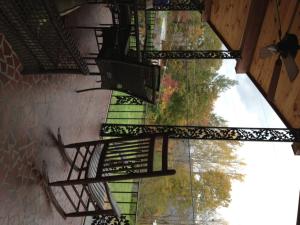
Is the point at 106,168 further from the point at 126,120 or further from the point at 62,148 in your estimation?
the point at 126,120

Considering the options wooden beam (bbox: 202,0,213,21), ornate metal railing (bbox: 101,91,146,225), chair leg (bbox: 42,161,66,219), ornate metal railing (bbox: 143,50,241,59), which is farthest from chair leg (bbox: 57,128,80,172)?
wooden beam (bbox: 202,0,213,21)

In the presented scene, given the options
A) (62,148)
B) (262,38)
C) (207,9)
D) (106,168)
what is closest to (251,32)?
(262,38)

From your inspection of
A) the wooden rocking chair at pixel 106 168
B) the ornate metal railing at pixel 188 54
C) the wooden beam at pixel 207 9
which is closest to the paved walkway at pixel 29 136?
the wooden rocking chair at pixel 106 168

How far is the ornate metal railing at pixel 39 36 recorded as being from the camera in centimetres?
304

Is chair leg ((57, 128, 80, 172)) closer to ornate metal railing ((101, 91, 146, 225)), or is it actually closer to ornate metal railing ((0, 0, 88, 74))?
ornate metal railing ((0, 0, 88, 74))

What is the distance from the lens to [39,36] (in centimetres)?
337

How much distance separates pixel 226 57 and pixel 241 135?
128 centimetres

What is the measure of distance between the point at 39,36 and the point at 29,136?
1129 mm

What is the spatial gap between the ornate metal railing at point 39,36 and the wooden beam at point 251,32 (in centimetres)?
214

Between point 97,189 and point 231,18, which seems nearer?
point 97,189

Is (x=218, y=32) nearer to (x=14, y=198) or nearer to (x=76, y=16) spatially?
(x=76, y=16)

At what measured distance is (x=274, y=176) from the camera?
11.6m

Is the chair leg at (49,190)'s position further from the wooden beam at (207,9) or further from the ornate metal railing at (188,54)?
the wooden beam at (207,9)

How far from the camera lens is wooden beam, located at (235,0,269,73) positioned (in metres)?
4.06
